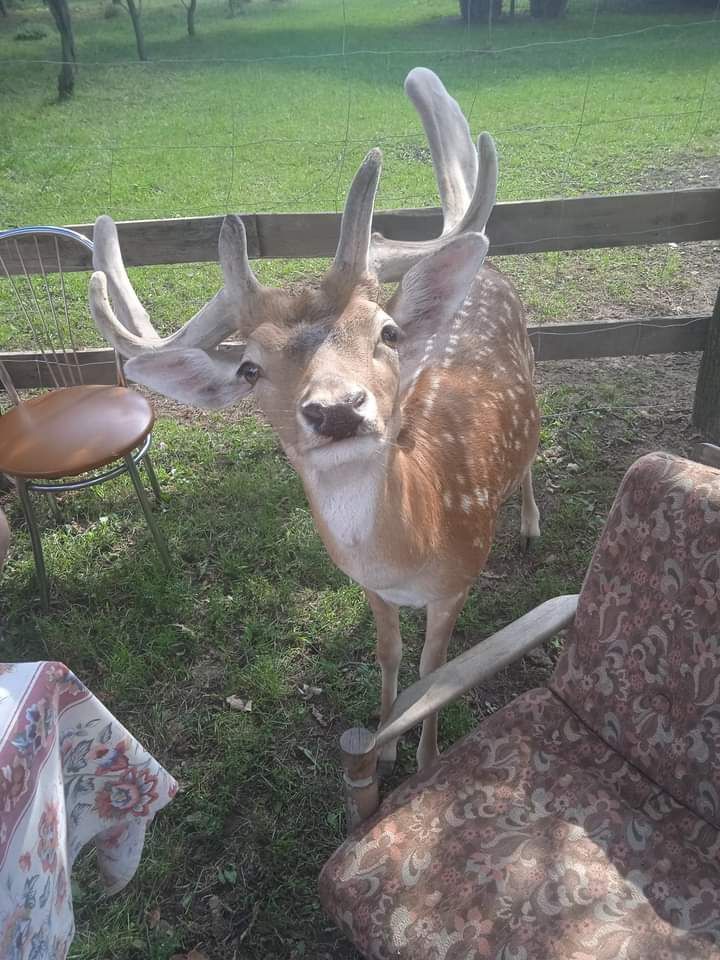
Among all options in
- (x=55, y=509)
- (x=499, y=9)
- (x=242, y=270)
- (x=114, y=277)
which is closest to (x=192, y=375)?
(x=242, y=270)

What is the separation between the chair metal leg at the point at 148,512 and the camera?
2.71 metres

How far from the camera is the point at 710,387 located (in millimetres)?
3439

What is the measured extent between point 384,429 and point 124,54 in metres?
7.04

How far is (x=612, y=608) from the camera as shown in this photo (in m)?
1.75

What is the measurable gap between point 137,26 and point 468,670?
286 inches

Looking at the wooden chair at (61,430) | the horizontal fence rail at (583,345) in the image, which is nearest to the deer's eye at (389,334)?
the wooden chair at (61,430)

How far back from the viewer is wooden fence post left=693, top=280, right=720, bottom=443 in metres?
3.38

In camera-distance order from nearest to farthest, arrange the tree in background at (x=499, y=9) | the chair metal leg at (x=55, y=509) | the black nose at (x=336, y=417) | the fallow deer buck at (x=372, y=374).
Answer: the black nose at (x=336, y=417), the fallow deer buck at (x=372, y=374), the chair metal leg at (x=55, y=509), the tree in background at (x=499, y=9)

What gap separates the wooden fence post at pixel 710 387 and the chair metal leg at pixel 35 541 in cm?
308

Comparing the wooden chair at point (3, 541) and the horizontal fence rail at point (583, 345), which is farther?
the horizontal fence rail at point (583, 345)

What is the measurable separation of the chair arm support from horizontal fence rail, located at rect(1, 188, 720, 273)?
2.04m

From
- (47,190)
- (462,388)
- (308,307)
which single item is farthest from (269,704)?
(47,190)

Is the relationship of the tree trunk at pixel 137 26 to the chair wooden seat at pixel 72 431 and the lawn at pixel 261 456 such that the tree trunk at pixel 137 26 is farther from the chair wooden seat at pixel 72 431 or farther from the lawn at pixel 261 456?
the chair wooden seat at pixel 72 431

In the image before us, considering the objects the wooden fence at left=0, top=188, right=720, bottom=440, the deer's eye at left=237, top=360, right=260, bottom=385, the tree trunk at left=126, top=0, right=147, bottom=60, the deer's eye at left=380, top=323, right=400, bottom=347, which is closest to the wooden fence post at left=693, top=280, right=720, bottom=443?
the wooden fence at left=0, top=188, right=720, bottom=440
